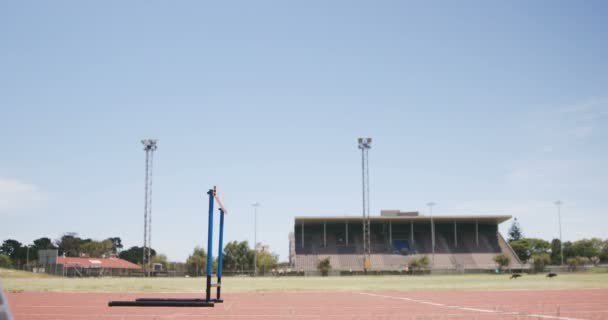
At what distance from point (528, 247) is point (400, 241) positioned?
77780 mm

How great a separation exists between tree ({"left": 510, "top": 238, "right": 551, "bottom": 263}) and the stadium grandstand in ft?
208

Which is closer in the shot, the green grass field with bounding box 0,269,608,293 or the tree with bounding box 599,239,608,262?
the green grass field with bounding box 0,269,608,293

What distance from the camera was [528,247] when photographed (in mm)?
153875

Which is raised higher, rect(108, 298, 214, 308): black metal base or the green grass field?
rect(108, 298, 214, 308): black metal base

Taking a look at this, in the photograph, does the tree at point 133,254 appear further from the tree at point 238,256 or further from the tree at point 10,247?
the tree at point 238,256

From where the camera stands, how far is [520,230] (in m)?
189

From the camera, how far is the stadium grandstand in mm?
85438

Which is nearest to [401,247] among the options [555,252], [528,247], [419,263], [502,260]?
[419,263]

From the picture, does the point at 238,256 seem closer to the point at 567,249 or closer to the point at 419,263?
the point at 419,263

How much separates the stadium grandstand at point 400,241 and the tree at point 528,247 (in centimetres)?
6355

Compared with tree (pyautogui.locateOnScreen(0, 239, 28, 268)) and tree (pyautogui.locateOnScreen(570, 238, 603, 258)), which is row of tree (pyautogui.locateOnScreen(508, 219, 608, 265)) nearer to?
tree (pyautogui.locateOnScreen(570, 238, 603, 258))

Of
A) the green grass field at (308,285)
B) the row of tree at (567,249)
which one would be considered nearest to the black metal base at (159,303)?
the green grass field at (308,285)

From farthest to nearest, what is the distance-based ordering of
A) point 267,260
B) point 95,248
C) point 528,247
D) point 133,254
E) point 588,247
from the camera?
1. point 133,254
2. point 528,247
3. point 95,248
4. point 588,247
5. point 267,260

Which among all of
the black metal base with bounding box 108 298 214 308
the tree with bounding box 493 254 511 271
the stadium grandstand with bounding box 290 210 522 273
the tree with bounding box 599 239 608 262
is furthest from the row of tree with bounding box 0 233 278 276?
the tree with bounding box 599 239 608 262
